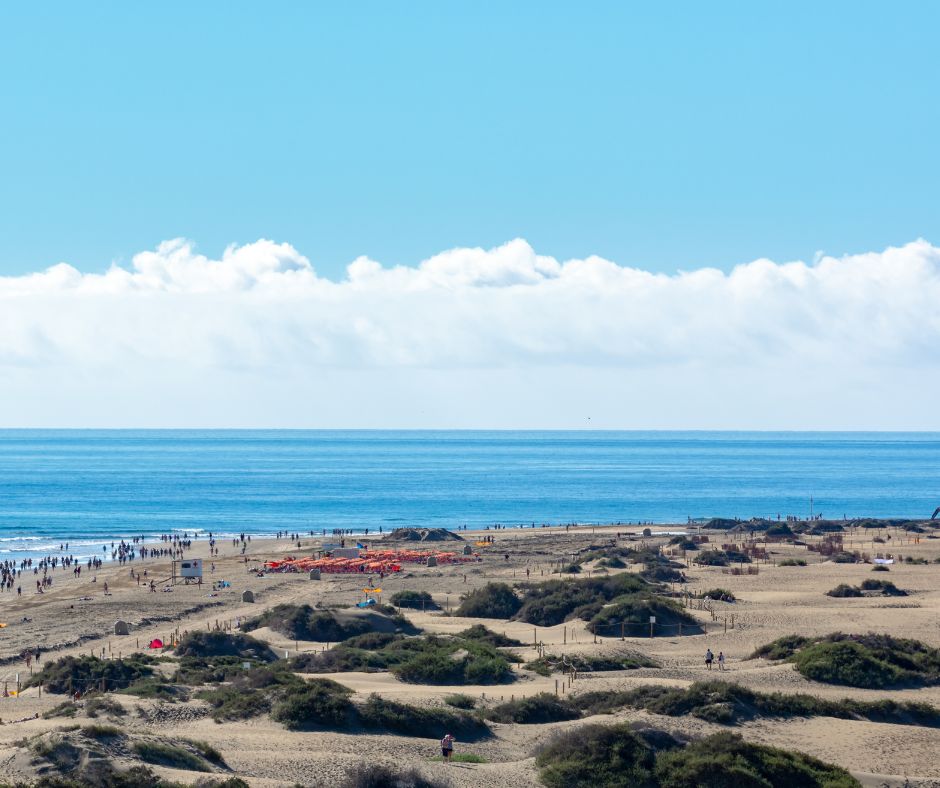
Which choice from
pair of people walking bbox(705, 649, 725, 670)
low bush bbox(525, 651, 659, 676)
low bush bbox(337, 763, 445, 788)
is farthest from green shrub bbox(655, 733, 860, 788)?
pair of people walking bbox(705, 649, 725, 670)

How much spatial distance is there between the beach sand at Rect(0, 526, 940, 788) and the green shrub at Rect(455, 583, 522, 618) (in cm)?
111

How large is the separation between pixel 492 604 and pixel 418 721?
23.2 m

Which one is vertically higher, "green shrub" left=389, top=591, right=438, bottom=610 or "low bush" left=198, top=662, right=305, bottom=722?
"low bush" left=198, top=662, right=305, bottom=722

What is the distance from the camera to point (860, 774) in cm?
2492

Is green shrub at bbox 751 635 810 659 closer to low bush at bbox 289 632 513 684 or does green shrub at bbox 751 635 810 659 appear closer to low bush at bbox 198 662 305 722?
low bush at bbox 289 632 513 684

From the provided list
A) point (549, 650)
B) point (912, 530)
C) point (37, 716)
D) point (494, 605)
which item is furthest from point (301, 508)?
point (37, 716)

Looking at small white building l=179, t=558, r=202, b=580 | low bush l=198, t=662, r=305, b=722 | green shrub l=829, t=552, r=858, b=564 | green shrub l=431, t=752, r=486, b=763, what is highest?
low bush l=198, t=662, r=305, b=722

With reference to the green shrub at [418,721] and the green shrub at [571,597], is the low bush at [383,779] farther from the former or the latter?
the green shrub at [571,597]

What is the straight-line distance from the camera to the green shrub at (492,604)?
50.8 m

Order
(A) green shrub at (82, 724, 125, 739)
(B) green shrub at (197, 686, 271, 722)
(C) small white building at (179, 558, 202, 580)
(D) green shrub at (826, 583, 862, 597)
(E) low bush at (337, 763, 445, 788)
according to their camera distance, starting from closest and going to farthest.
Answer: (E) low bush at (337, 763, 445, 788)
(A) green shrub at (82, 724, 125, 739)
(B) green shrub at (197, 686, 271, 722)
(D) green shrub at (826, 583, 862, 597)
(C) small white building at (179, 558, 202, 580)

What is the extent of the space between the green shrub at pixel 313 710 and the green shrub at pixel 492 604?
22371mm

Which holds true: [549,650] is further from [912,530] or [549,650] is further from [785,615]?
[912,530]

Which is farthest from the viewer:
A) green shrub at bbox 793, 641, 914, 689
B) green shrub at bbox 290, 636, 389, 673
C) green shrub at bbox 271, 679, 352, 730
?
green shrub at bbox 290, 636, 389, 673

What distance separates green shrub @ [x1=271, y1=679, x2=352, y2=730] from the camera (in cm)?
2775
